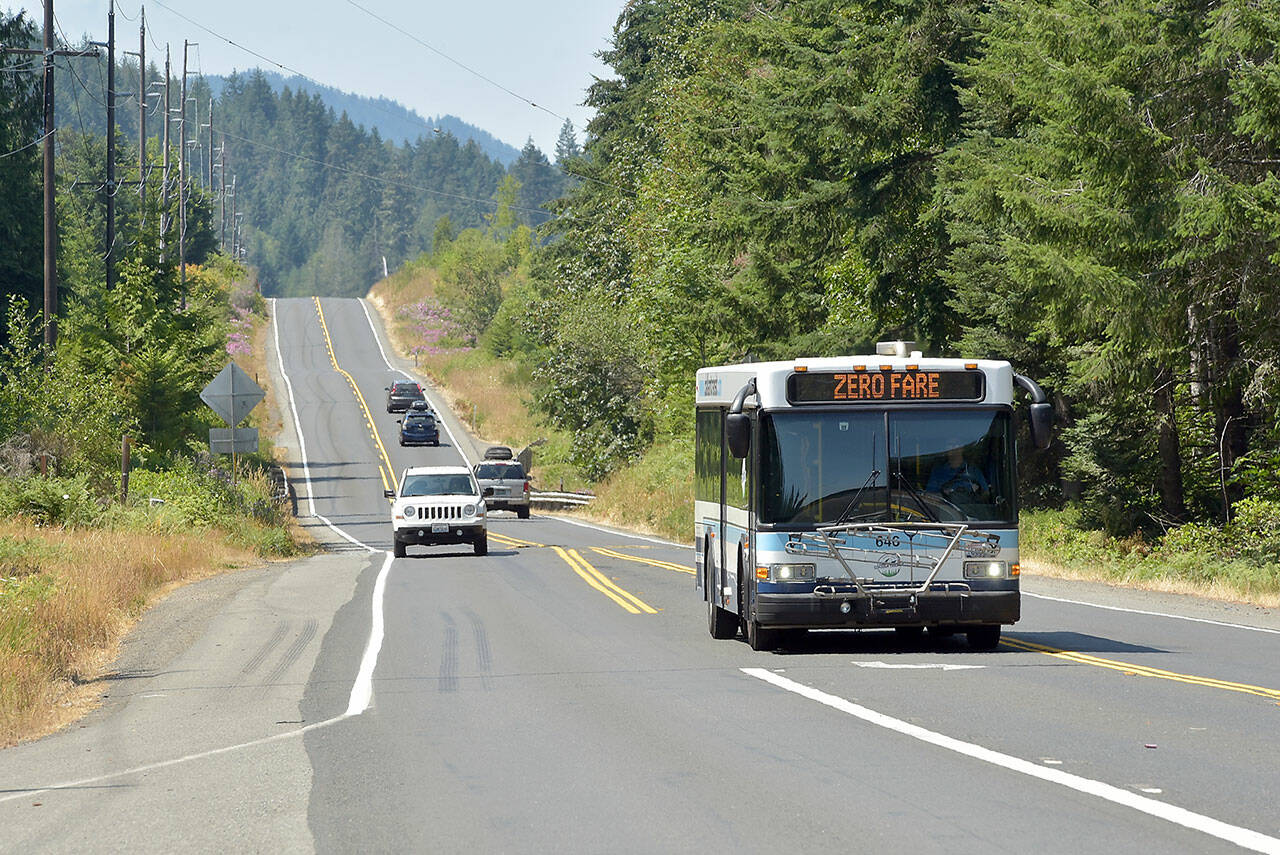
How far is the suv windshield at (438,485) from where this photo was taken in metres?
35.0

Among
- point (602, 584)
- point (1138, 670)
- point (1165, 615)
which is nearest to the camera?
point (1138, 670)

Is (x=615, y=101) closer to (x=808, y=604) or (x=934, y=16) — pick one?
(x=934, y=16)

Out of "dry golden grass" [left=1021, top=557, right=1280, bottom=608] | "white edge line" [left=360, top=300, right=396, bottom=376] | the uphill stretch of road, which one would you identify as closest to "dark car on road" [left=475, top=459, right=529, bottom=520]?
"dry golden grass" [left=1021, top=557, right=1280, bottom=608]

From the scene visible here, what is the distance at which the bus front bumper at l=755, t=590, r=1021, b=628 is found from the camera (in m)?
15.0

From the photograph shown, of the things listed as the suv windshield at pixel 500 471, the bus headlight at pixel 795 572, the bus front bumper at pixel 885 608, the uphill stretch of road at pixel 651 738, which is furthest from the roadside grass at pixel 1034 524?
the bus headlight at pixel 795 572

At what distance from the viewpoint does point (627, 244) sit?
75.4 m

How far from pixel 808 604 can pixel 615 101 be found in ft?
247

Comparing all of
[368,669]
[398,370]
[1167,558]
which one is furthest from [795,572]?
[398,370]

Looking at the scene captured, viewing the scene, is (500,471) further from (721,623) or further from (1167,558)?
(721,623)

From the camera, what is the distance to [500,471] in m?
Answer: 58.1

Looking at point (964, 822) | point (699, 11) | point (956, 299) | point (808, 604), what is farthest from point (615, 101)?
point (964, 822)

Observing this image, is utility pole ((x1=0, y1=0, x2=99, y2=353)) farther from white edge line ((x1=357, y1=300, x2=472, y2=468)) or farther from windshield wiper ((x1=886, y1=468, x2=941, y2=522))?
white edge line ((x1=357, y1=300, x2=472, y2=468))

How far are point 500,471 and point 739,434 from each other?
4351 cm

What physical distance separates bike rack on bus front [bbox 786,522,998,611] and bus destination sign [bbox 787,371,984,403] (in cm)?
124
